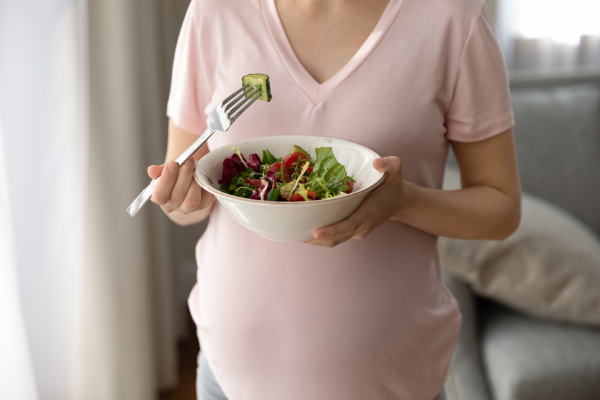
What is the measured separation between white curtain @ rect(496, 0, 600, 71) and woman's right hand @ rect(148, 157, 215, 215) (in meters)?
2.54

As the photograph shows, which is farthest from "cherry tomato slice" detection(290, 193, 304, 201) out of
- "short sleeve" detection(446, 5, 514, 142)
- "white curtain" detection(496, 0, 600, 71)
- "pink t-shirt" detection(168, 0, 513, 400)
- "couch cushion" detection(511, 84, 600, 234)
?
"white curtain" detection(496, 0, 600, 71)

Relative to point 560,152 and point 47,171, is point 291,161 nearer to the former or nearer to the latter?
point 47,171

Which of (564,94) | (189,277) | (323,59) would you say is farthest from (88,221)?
(564,94)

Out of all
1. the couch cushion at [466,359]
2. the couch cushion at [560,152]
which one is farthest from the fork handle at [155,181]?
the couch cushion at [560,152]

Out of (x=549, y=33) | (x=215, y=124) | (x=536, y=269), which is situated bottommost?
(x=536, y=269)

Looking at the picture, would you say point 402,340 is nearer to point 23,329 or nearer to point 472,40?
point 472,40

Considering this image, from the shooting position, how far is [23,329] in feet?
3.11

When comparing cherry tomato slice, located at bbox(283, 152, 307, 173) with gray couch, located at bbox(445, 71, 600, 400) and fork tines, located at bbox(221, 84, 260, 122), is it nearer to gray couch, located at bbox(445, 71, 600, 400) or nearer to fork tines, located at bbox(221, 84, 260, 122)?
fork tines, located at bbox(221, 84, 260, 122)

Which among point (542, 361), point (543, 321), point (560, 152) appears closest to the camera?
point (542, 361)

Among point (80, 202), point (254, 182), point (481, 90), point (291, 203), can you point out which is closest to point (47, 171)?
point (80, 202)

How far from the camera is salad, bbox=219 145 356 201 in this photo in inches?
25.3

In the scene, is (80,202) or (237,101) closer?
(237,101)

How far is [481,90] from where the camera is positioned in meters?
0.82

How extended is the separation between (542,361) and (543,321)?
0.57 feet
